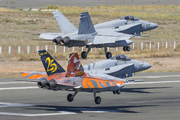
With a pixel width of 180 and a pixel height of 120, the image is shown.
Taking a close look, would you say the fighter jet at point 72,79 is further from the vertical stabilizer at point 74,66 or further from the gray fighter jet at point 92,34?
the gray fighter jet at point 92,34

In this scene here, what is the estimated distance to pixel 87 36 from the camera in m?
36.1

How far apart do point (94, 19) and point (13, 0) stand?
67.7 metres

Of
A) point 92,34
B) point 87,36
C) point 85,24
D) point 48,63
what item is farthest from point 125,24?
point 48,63

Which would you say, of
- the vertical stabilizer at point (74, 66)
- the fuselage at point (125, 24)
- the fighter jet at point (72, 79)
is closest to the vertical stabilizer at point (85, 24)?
the fuselage at point (125, 24)

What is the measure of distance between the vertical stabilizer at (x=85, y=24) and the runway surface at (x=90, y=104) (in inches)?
271

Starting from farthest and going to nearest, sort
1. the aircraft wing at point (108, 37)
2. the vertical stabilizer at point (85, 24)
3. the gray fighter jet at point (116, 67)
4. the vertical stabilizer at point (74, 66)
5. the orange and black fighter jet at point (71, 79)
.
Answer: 1. the aircraft wing at point (108, 37)
2. the vertical stabilizer at point (85, 24)
3. the gray fighter jet at point (116, 67)
4. the vertical stabilizer at point (74, 66)
5. the orange and black fighter jet at point (71, 79)

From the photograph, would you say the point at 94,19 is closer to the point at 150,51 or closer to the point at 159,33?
the point at 159,33

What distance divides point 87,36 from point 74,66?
49.2ft

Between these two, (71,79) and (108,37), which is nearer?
(71,79)

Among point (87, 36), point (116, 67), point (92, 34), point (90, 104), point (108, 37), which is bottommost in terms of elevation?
point (90, 104)

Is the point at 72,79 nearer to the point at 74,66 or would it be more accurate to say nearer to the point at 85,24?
the point at 74,66

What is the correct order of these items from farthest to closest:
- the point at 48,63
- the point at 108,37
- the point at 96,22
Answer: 1. the point at 96,22
2. the point at 108,37
3. the point at 48,63

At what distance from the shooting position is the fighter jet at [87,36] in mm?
35125

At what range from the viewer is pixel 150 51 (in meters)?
62.7
